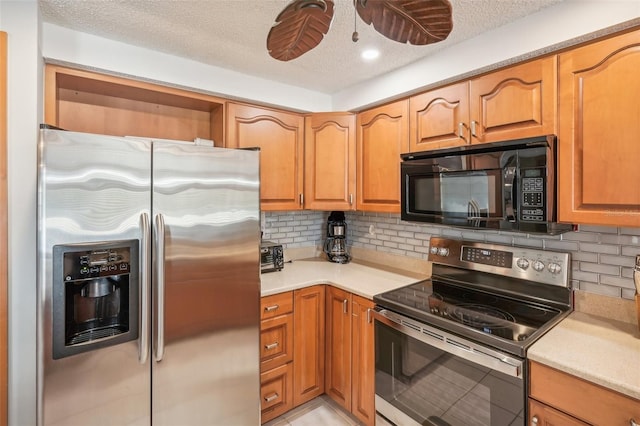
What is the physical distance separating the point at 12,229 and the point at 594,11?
2.58 metres

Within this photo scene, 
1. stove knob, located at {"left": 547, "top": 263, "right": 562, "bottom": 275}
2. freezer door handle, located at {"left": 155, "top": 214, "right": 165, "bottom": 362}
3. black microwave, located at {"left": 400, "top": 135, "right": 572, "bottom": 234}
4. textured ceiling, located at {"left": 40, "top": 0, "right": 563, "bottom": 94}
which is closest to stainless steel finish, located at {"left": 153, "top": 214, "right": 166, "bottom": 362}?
freezer door handle, located at {"left": 155, "top": 214, "right": 165, "bottom": 362}

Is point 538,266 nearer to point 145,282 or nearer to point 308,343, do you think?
point 308,343

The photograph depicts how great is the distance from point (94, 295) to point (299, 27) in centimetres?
128

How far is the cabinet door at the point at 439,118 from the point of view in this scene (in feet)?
5.76

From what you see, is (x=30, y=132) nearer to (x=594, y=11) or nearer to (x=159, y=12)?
(x=159, y=12)

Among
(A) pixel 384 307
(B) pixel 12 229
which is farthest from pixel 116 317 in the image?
(A) pixel 384 307

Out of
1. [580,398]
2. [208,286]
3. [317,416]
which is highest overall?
[208,286]

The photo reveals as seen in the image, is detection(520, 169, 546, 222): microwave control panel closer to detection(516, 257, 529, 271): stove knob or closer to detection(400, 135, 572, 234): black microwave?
detection(400, 135, 572, 234): black microwave

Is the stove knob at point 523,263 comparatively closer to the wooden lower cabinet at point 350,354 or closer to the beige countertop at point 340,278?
the beige countertop at point 340,278

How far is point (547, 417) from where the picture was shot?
1.17m

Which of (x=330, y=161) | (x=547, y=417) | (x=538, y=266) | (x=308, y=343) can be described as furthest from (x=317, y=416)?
(x=330, y=161)

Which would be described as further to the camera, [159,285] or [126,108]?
[126,108]

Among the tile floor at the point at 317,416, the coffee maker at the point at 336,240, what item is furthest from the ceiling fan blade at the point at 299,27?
the tile floor at the point at 317,416

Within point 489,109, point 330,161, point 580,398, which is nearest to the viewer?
point 580,398
